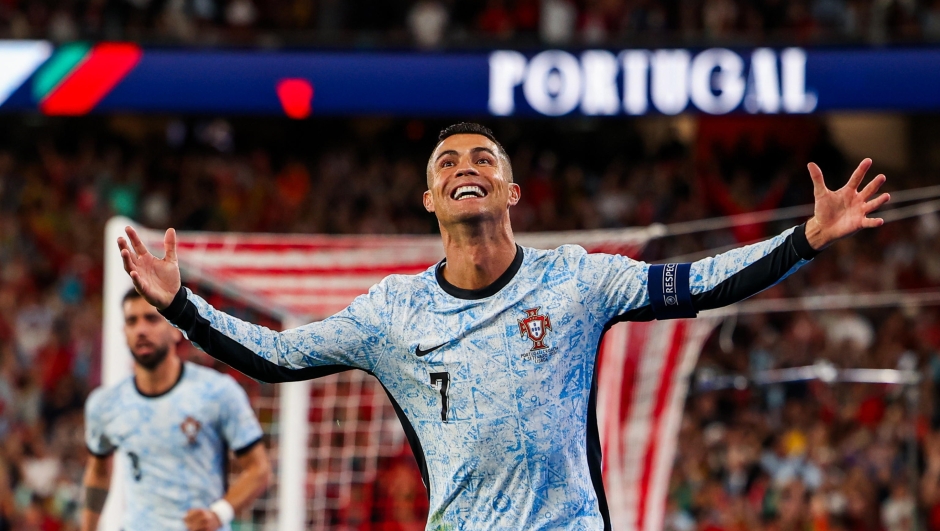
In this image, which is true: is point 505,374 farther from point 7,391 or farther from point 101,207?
point 101,207

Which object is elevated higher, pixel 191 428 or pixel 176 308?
pixel 176 308

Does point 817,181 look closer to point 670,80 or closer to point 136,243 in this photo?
point 136,243

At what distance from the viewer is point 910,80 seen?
52.9 feet

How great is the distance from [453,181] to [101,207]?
14558 millimetres

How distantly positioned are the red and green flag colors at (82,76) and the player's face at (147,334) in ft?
34.4

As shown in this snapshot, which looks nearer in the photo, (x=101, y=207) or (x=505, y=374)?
(x=505, y=374)

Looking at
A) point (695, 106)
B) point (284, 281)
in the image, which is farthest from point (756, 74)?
point (284, 281)

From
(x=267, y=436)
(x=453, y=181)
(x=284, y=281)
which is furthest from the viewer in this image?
(x=267, y=436)

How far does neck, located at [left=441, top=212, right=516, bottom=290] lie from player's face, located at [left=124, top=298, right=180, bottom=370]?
9.70 feet

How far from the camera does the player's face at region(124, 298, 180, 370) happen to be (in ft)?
21.8

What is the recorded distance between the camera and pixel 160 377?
680cm

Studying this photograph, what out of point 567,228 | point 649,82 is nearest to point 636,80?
point 649,82

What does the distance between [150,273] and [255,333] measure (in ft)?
1.22

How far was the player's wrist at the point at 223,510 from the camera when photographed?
20.6 ft
